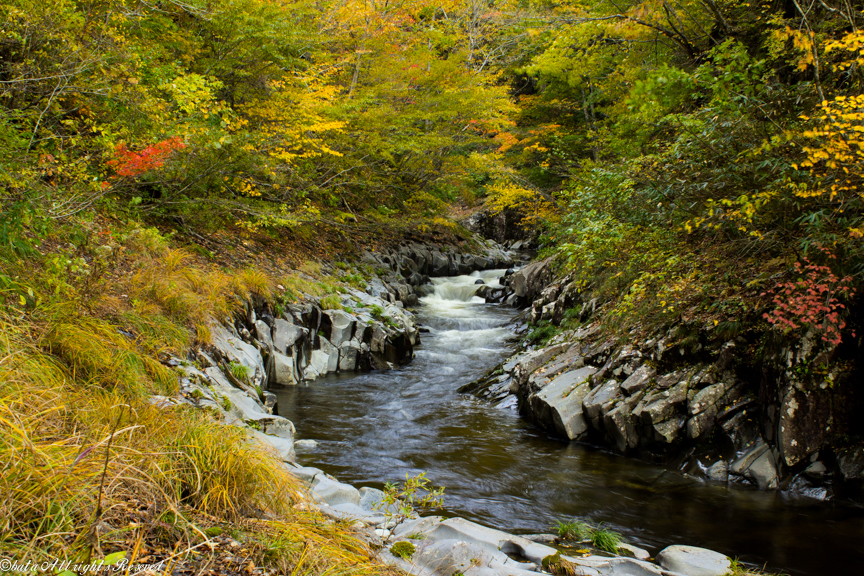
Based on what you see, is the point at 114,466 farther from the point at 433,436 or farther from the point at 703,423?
the point at 703,423

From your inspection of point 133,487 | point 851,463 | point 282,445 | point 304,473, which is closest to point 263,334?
point 282,445

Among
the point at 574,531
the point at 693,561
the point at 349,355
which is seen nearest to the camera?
the point at 693,561

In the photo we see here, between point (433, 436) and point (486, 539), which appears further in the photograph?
point (433, 436)

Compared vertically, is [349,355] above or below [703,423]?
below

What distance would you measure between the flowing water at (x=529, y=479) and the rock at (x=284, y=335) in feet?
3.07

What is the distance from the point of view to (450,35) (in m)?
18.6

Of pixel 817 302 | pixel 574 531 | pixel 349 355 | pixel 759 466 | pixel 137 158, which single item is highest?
pixel 137 158

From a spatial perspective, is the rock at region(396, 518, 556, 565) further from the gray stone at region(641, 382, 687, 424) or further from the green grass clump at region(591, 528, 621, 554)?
the gray stone at region(641, 382, 687, 424)

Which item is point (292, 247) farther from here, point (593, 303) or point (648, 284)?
point (648, 284)

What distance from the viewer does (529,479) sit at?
581cm

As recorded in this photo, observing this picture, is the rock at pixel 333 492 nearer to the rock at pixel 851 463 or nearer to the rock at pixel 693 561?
the rock at pixel 693 561

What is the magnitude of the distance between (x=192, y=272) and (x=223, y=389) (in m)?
3.05

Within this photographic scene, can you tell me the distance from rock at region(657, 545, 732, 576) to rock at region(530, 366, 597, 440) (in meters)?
3.04

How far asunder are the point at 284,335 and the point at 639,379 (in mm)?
6423
